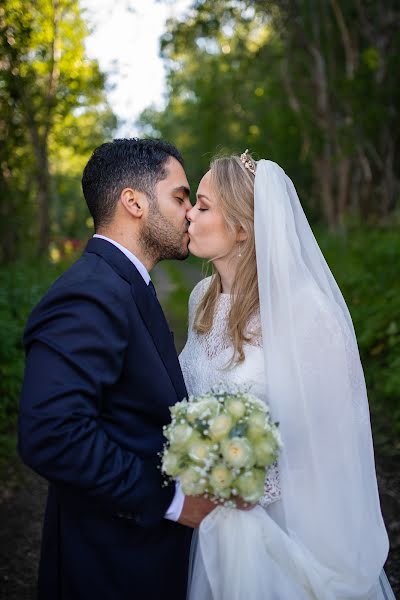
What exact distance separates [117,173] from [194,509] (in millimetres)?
1397

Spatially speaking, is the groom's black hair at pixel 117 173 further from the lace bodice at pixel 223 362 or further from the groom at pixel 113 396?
the lace bodice at pixel 223 362

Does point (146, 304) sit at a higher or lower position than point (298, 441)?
higher

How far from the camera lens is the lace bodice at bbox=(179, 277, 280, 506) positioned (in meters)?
2.70

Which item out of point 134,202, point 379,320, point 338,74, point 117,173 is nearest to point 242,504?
point 134,202

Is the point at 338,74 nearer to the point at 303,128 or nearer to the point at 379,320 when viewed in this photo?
the point at 303,128

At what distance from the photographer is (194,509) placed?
217 cm

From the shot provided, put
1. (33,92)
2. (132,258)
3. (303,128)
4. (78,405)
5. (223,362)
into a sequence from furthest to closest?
(303,128), (33,92), (223,362), (132,258), (78,405)

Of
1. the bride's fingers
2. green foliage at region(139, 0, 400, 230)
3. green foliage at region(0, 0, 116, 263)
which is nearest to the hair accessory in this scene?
the bride's fingers

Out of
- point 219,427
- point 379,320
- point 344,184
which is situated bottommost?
point 379,320

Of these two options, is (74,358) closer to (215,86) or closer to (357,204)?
(357,204)

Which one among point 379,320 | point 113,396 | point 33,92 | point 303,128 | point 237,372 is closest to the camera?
point 113,396

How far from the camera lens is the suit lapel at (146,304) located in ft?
7.38

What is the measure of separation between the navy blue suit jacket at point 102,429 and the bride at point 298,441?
272 millimetres

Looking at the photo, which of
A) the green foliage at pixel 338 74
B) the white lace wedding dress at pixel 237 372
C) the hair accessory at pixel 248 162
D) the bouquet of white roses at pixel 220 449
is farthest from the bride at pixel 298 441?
the green foliage at pixel 338 74
